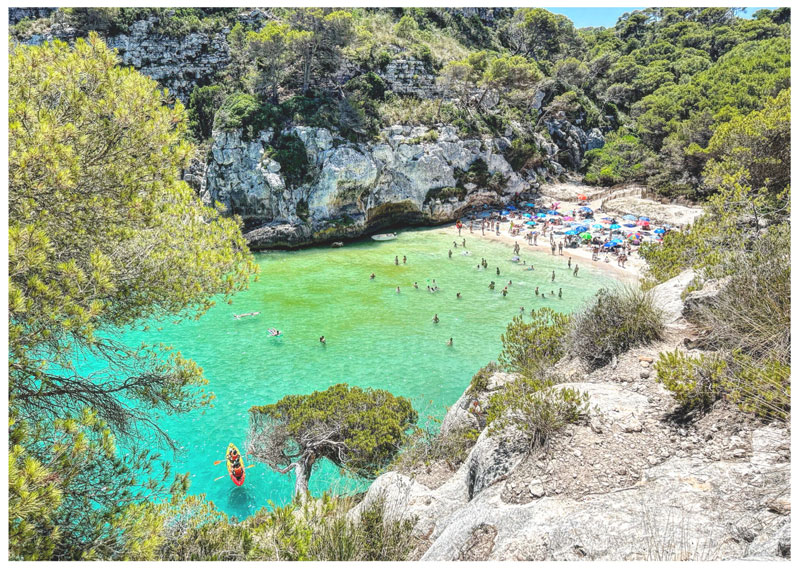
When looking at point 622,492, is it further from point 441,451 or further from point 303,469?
point 303,469

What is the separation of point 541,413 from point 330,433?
19.0 feet

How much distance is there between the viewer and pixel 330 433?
1040 centimetres

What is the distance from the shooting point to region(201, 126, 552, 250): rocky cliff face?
34.8 metres

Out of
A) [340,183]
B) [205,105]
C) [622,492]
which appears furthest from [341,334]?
[205,105]

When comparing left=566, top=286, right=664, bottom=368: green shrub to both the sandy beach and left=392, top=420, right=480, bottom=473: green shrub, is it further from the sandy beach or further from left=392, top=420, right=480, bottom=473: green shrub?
the sandy beach

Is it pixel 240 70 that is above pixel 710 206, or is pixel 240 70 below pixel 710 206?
above

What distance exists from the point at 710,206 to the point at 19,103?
1419 centimetres

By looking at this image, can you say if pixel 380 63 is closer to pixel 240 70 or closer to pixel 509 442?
pixel 240 70

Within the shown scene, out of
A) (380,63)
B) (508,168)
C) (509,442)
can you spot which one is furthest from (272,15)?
(509,442)

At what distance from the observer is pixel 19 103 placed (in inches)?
197

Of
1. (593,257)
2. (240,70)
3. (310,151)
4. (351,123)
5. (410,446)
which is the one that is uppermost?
(240,70)

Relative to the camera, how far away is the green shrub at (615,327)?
8.87 m

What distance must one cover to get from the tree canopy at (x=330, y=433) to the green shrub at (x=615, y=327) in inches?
187

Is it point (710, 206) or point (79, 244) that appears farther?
point (710, 206)
